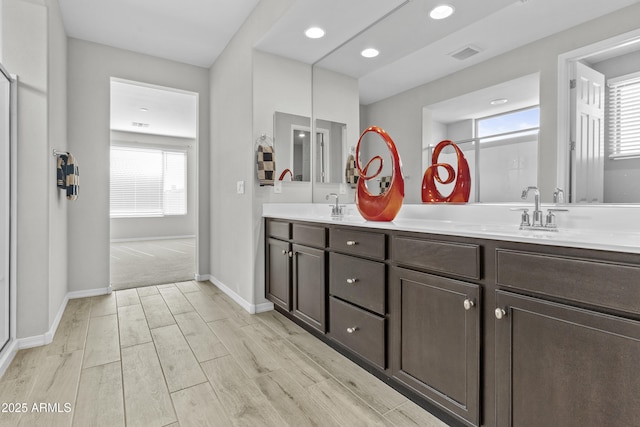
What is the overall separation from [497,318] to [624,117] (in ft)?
3.01

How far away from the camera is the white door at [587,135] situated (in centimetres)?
131

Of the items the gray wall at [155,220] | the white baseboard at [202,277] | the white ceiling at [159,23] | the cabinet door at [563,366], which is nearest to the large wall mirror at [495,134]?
the cabinet door at [563,366]

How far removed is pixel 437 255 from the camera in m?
1.35

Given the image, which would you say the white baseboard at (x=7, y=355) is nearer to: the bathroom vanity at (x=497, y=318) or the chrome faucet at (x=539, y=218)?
the bathroom vanity at (x=497, y=318)

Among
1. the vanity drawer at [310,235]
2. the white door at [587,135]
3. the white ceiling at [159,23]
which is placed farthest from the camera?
the white ceiling at [159,23]

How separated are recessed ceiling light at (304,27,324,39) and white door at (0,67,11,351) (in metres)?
1.98

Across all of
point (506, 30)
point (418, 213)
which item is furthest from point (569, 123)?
point (418, 213)

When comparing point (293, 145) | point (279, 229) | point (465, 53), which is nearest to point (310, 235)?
point (279, 229)

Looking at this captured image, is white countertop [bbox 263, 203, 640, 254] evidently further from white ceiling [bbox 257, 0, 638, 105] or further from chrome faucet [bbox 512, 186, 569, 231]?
white ceiling [bbox 257, 0, 638, 105]

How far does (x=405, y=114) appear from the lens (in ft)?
6.98

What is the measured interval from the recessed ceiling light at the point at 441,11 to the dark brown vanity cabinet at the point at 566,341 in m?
1.49

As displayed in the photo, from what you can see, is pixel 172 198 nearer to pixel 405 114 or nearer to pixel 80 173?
pixel 80 173

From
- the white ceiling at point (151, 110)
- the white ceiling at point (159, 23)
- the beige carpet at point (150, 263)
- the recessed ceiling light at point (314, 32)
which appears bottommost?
the beige carpet at point (150, 263)

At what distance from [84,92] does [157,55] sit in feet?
2.74
